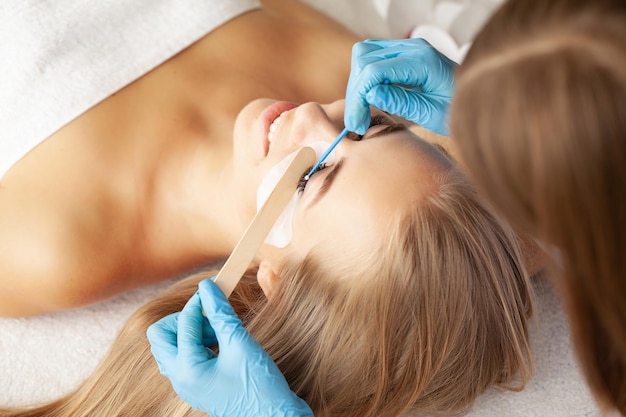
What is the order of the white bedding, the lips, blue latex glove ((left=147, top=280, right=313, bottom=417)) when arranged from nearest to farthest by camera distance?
1. blue latex glove ((left=147, top=280, right=313, bottom=417))
2. the lips
3. the white bedding

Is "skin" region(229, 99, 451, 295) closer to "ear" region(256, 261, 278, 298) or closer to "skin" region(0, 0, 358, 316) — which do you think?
"ear" region(256, 261, 278, 298)

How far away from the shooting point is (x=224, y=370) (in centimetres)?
97

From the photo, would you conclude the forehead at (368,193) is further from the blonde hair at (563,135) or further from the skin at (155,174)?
the blonde hair at (563,135)

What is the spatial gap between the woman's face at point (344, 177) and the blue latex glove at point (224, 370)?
0.18 m

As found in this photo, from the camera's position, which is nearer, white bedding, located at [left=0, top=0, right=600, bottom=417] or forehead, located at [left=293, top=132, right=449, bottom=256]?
forehead, located at [left=293, top=132, right=449, bottom=256]

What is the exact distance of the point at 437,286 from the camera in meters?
1.00

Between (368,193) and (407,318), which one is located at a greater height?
(368,193)

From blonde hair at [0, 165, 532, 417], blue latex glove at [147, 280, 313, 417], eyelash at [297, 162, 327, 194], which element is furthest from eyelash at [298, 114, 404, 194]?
blue latex glove at [147, 280, 313, 417]

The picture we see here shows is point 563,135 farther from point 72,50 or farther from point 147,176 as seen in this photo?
point 72,50

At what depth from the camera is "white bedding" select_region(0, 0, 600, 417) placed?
134 centimetres

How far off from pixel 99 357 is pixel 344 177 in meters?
0.76

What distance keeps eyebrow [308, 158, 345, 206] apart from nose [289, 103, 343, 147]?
7cm

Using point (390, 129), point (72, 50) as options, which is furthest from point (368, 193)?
point (72, 50)

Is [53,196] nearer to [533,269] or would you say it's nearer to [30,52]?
[30,52]
